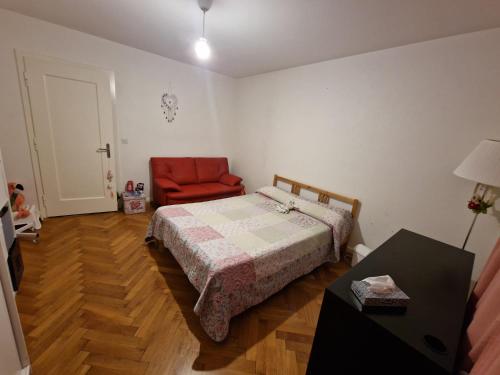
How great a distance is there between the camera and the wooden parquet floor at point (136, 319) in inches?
53.0

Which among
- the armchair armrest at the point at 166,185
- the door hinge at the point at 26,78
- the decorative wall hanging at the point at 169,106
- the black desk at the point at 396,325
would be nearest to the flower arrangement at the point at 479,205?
the black desk at the point at 396,325

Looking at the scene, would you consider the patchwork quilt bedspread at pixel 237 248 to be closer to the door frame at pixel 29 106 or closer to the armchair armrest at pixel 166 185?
the armchair armrest at pixel 166 185

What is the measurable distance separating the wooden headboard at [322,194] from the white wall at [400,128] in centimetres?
8

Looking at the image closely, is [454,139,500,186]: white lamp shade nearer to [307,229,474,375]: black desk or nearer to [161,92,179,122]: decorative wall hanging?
[307,229,474,375]: black desk

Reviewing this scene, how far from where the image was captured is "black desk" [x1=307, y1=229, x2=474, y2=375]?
0.72 metres

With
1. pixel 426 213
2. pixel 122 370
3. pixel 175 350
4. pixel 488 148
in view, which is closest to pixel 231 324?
pixel 175 350

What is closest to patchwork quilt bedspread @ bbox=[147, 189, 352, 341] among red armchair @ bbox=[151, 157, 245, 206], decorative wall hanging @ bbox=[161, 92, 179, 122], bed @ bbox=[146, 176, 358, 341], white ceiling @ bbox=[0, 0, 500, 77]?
bed @ bbox=[146, 176, 358, 341]

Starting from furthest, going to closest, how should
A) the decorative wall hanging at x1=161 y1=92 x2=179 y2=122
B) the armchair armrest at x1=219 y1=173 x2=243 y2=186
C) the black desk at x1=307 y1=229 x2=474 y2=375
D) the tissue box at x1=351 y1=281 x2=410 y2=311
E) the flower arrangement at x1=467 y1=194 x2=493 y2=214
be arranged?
the armchair armrest at x1=219 y1=173 x2=243 y2=186 < the decorative wall hanging at x1=161 y1=92 x2=179 y2=122 < the flower arrangement at x1=467 y1=194 x2=493 y2=214 < the tissue box at x1=351 y1=281 x2=410 y2=311 < the black desk at x1=307 y1=229 x2=474 y2=375

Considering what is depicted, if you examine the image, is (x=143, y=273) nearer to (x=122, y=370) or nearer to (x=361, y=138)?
(x=122, y=370)

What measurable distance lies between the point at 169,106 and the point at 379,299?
3899 millimetres

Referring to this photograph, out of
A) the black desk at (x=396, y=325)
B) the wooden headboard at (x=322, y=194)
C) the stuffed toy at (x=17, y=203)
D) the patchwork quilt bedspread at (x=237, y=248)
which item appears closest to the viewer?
the black desk at (x=396, y=325)

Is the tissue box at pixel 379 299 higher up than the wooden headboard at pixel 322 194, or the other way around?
the tissue box at pixel 379 299

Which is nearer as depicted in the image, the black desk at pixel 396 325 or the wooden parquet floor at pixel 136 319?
the black desk at pixel 396 325

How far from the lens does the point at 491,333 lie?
24.4 inches
